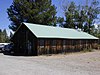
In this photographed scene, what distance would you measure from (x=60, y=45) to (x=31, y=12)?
20277 millimetres

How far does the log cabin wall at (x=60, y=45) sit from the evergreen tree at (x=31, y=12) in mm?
14789

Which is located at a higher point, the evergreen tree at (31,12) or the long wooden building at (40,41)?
the evergreen tree at (31,12)

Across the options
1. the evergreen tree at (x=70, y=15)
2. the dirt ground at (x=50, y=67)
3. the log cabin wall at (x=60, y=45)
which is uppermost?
the evergreen tree at (x=70, y=15)

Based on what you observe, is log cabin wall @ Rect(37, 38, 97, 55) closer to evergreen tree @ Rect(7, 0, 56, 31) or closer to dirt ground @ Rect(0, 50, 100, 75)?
dirt ground @ Rect(0, 50, 100, 75)

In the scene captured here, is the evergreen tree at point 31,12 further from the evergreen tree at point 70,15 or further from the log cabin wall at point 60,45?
the log cabin wall at point 60,45

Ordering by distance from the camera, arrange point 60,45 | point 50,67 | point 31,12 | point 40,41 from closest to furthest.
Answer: point 50,67
point 40,41
point 60,45
point 31,12

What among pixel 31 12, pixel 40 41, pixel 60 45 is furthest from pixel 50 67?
pixel 31 12

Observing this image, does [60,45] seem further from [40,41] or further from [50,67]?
[50,67]

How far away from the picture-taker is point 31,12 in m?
54.2

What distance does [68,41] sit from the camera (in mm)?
38469

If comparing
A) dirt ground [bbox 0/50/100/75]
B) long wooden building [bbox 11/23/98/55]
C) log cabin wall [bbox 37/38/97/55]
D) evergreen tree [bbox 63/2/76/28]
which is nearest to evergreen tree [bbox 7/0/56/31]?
evergreen tree [bbox 63/2/76/28]

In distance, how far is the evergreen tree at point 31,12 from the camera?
54.3m

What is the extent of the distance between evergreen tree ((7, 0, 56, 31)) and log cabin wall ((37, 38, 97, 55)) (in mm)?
14789

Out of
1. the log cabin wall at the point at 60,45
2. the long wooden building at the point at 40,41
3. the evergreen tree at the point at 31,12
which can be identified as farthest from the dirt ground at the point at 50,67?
the evergreen tree at the point at 31,12
